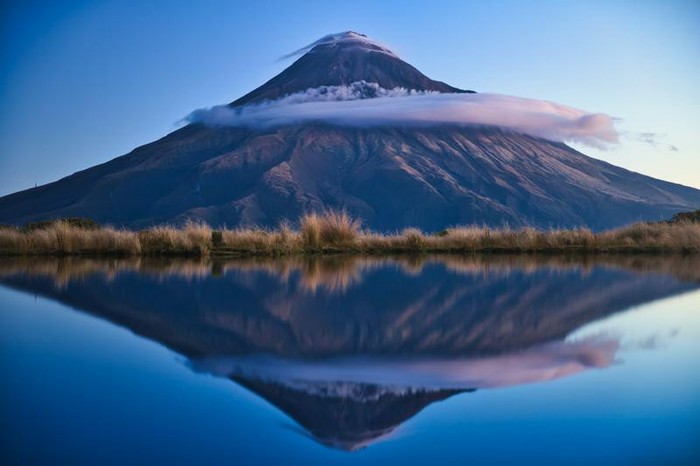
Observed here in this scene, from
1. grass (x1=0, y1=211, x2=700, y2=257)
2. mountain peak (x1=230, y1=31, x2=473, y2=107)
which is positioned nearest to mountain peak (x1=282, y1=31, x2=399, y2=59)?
mountain peak (x1=230, y1=31, x2=473, y2=107)

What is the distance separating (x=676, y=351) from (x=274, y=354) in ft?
8.08

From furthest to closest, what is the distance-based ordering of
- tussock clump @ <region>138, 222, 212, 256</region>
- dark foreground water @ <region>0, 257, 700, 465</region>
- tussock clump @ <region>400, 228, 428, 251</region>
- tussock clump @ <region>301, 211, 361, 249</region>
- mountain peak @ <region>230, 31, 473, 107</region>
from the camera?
mountain peak @ <region>230, 31, 473, 107</region> → tussock clump @ <region>400, 228, 428, 251</region> → tussock clump @ <region>301, 211, 361, 249</region> → tussock clump @ <region>138, 222, 212, 256</region> → dark foreground water @ <region>0, 257, 700, 465</region>

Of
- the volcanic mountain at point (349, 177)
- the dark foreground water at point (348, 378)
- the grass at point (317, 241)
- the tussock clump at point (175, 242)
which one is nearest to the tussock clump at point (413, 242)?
the grass at point (317, 241)

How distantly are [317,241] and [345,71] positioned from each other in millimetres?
123013

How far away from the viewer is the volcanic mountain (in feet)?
343

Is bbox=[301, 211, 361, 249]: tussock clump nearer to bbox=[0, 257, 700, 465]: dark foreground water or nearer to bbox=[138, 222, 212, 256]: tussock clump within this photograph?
bbox=[138, 222, 212, 256]: tussock clump

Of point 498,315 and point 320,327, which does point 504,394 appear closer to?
Result: point 320,327

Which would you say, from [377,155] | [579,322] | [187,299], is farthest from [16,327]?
[377,155]

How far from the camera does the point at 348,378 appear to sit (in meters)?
3.59

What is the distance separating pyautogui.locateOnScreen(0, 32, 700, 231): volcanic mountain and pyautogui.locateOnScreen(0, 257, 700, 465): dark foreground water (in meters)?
91.4

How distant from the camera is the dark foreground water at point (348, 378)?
2639 millimetres

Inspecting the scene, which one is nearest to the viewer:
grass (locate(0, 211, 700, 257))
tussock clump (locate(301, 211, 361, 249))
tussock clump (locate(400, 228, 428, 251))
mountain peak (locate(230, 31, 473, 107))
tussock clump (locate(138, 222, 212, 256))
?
tussock clump (locate(138, 222, 212, 256))

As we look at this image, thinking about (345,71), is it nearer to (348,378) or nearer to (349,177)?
(349,177)

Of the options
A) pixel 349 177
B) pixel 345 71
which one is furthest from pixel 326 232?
pixel 345 71
